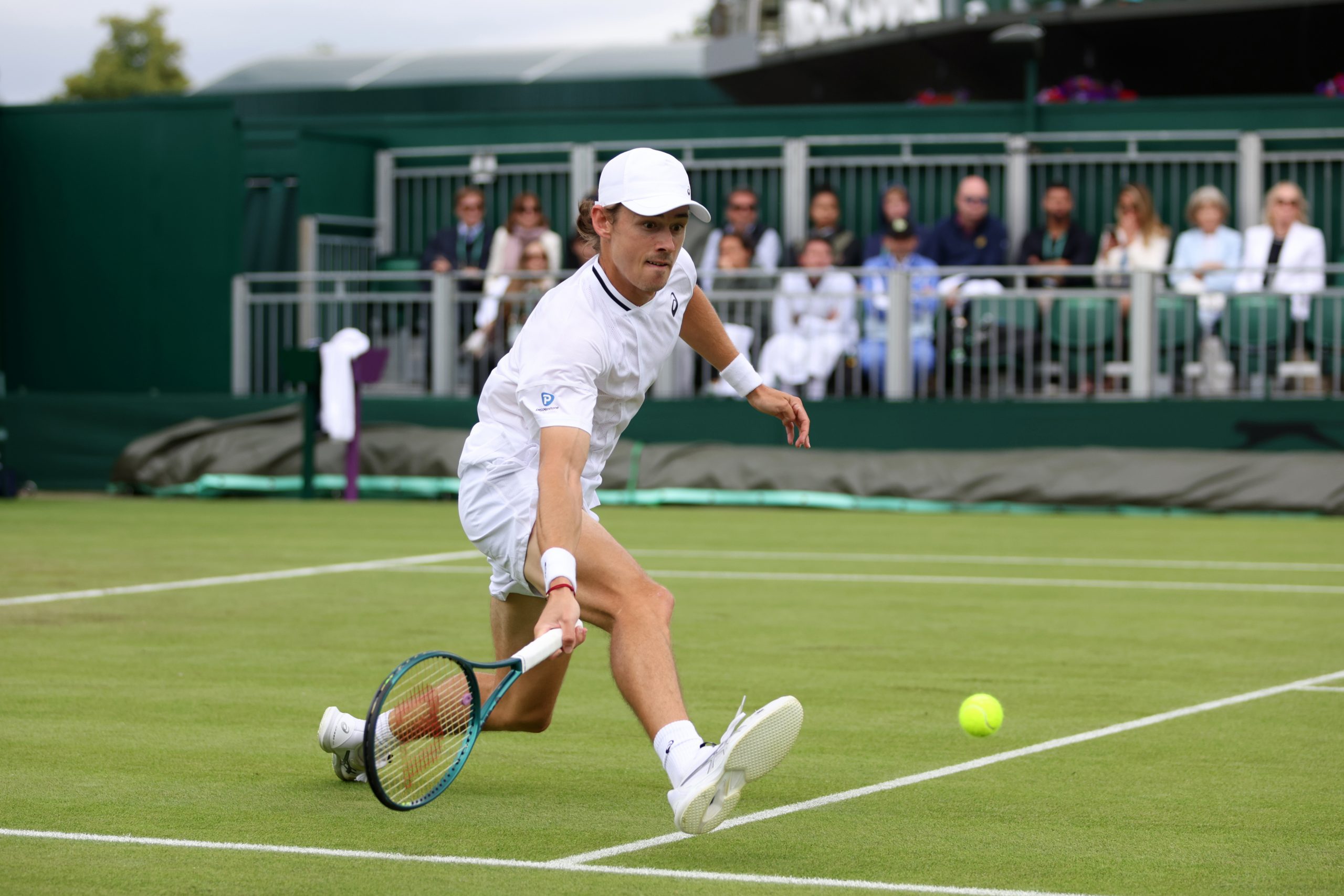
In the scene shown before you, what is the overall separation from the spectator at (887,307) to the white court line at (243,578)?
530 centimetres

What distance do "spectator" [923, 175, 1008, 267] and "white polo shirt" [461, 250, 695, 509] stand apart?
476 inches

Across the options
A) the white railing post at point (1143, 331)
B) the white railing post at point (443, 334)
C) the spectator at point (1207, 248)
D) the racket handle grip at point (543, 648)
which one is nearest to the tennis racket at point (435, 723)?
the racket handle grip at point (543, 648)

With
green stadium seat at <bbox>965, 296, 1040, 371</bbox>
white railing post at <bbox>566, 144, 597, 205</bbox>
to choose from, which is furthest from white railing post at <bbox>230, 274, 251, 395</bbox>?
green stadium seat at <bbox>965, 296, 1040, 371</bbox>

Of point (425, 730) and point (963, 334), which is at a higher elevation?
point (963, 334)

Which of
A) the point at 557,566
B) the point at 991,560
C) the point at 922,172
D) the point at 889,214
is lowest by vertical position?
the point at 991,560

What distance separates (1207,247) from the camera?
16.7 meters

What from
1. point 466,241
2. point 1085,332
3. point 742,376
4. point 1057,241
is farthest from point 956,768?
point 466,241

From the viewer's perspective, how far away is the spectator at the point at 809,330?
1678cm

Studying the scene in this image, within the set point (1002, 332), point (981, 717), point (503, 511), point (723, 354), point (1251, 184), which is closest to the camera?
point (503, 511)

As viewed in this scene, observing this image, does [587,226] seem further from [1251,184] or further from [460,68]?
[460,68]

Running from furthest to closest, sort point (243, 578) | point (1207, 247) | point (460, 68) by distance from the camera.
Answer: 1. point (460, 68)
2. point (1207, 247)
3. point (243, 578)

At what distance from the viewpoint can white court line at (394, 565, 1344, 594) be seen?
10688 mm

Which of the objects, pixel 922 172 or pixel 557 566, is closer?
pixel 557 566

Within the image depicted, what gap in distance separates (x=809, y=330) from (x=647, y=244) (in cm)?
1205
